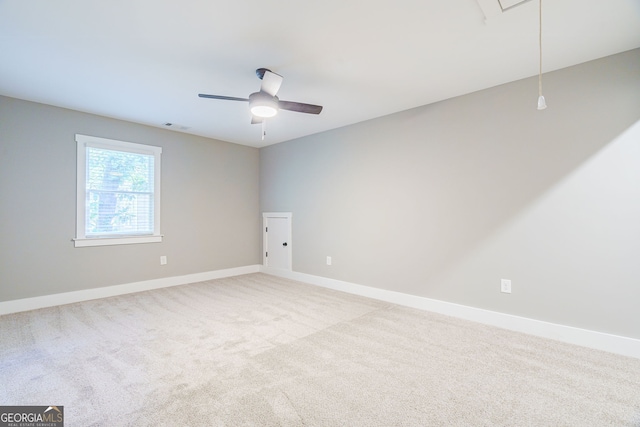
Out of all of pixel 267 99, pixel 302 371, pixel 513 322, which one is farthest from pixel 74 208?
pixel 513 322

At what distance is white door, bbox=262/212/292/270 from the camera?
17.1 ft

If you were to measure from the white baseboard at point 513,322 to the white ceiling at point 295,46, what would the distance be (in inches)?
83.4

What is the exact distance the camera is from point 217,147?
5176 millimetres

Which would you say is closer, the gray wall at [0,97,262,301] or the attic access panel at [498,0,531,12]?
the attic access panel at [498,0,531,12]

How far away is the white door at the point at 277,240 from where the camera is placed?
521cm

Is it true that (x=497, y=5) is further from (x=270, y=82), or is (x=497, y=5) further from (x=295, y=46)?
(x=270, y=82)

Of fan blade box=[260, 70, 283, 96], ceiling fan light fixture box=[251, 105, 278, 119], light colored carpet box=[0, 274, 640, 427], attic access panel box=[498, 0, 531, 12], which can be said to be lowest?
light colored carpet box=[0, 274, 640, 427]

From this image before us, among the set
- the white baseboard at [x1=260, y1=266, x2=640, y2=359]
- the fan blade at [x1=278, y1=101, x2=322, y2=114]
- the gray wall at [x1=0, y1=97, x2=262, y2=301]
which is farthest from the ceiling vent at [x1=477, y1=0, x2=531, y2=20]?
the gray wall at [x1=0, y1=97, x2=262, y2=301]

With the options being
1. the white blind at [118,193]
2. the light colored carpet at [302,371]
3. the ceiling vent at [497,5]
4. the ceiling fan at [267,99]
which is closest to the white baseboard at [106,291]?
the light colored carpet at [302,371]

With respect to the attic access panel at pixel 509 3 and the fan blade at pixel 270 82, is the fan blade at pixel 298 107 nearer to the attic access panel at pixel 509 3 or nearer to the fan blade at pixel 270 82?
the fan blade at pixel 270 82

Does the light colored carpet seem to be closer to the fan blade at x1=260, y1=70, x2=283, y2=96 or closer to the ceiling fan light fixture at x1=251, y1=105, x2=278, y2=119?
the ceiling fan light fixture at x1=251, y1=105, x2=278, y2=119

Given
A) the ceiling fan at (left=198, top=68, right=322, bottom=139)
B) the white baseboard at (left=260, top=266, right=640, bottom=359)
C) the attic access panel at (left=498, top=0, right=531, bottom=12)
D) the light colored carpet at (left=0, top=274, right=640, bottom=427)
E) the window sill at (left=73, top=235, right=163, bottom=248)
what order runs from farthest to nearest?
1. the window sill at (left=73, top=235, right=163, bottom=248)
2. the ceiling fan at (left=198, top=68, right=322, bottom=139)
3. the white baseboard at (left=260, top=266, right=640, bottom=359)
4. the attic access panel at (left=498, top=0, right=531, bottom=12)
5. the light colored carpet at (left=0, top=274, right=640, bottom=427)

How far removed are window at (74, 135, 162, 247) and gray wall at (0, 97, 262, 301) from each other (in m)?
0.09

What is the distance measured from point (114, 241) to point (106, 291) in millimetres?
688
